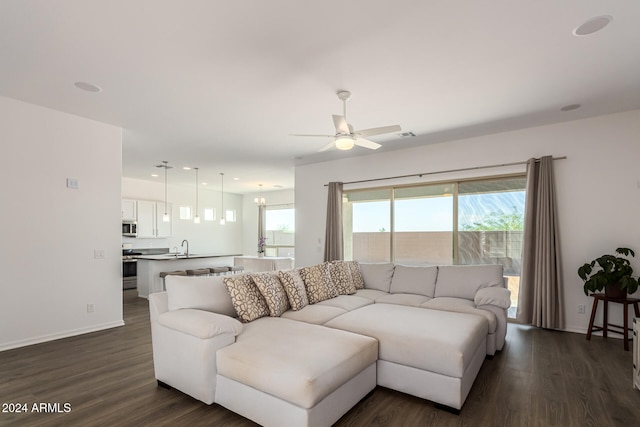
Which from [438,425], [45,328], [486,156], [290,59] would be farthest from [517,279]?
[45,328]

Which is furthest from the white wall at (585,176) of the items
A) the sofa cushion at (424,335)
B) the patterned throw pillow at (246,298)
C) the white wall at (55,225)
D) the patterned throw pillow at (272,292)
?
the white wall at (55,225)

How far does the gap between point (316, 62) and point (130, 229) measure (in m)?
7.41

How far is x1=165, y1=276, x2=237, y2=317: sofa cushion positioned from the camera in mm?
2895

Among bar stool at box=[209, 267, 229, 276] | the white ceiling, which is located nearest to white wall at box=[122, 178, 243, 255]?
bar stool at box=[209, 267, 229, 276]

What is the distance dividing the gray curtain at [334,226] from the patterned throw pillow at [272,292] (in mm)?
3148

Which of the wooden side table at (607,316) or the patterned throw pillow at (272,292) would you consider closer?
the patterned throw pillow at (272,292)

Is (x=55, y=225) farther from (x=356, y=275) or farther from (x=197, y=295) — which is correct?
(x=356, y=275)

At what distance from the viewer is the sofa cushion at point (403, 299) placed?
12.9ft

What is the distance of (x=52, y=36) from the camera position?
2523 millimetres

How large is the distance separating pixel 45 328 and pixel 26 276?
2.23 feet

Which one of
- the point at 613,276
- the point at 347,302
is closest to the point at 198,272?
the point at 347,302

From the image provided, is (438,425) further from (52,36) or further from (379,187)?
(379,187)

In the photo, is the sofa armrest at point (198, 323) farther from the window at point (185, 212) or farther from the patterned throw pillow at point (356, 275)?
the window at point (185, 212)

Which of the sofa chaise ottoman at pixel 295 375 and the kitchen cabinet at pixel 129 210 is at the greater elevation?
the kitchen cabinet at pixel 129 210
